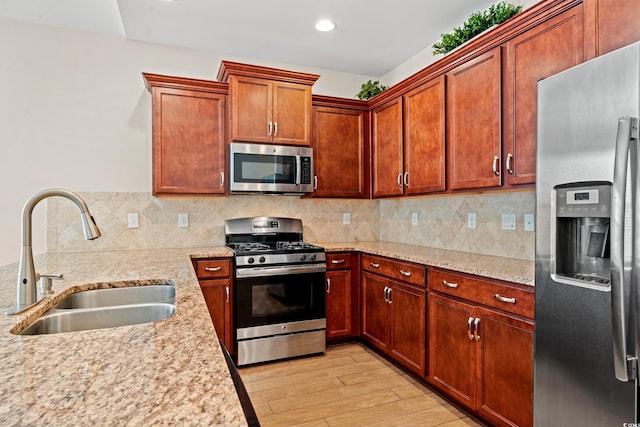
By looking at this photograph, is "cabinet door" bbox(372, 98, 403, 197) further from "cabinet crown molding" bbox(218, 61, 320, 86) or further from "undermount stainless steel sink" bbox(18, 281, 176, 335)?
"undermount stainless steel sink" bbox(18, 281, 176, 335)

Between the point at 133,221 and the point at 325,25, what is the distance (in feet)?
7.62

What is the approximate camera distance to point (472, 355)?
2.14 meters

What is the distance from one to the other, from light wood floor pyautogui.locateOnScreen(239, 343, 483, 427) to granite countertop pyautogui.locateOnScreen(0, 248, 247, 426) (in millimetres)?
1456

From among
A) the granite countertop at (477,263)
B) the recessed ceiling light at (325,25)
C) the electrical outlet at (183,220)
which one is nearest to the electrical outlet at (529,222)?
the granite countertop at (477,263)

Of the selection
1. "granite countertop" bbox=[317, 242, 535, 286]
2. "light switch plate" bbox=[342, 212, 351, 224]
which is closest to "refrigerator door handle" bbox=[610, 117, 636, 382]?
"granite countertop" bbox=[317, 242, 535, 286]

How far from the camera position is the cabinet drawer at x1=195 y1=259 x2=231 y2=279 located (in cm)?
291

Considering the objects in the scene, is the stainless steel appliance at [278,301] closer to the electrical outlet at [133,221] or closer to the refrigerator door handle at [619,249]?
the electrical outlet at [133,221]

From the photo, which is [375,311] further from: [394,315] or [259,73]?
[259,73]

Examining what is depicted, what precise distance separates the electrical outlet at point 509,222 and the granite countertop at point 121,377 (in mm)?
2181

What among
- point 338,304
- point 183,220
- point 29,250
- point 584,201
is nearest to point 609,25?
point 584,201

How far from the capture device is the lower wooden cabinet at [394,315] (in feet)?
8.54

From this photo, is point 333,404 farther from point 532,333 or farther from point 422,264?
point 532,333

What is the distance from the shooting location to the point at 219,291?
2.94m

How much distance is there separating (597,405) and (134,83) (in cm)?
376
